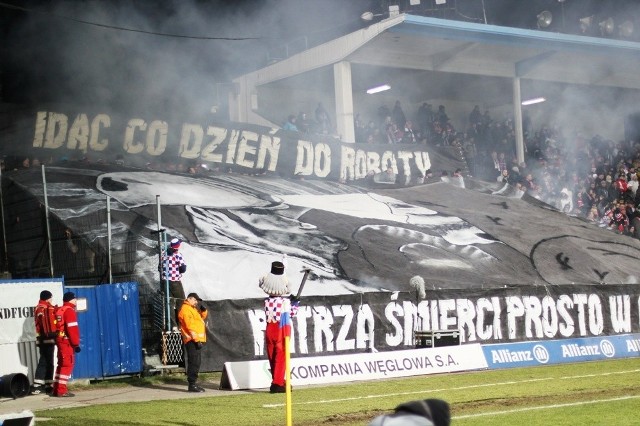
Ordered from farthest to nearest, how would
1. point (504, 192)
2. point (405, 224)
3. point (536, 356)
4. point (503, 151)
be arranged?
1. point (503, 151)
2. point (504, 192)
3. point (405, 224)
4. point (536, 356)

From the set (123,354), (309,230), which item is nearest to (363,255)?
(309,230)

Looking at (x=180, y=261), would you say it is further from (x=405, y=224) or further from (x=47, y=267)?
(x=405, y=224)

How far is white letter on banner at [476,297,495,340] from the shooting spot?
19719 millimetres

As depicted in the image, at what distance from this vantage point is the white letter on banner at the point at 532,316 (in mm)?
20234

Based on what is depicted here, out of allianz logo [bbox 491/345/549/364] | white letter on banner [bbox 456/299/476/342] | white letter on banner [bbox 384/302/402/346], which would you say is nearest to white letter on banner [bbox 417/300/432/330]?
white letter on banner [bbox 384/302/402/346]

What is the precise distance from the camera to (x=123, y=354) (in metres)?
17.5

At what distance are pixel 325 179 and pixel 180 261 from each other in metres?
11.2

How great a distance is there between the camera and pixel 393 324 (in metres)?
18.7

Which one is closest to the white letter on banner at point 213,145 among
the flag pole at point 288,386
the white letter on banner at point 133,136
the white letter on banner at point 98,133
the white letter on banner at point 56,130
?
the white letter on banner at point 133,136

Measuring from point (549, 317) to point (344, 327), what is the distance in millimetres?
5085

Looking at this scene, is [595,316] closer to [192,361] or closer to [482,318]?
[482,318]

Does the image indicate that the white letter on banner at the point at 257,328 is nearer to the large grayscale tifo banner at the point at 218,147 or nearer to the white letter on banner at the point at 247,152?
the large grayscale tifo banner at the point at 218,147

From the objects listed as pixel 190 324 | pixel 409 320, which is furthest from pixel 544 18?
pixel 190 324

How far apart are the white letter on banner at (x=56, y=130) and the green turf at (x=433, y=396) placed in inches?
449
